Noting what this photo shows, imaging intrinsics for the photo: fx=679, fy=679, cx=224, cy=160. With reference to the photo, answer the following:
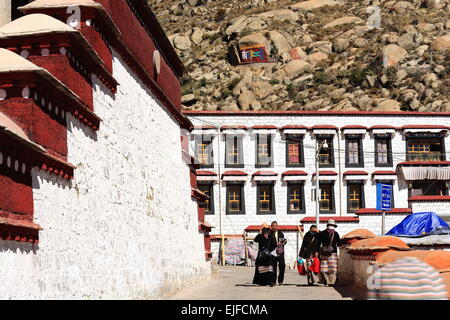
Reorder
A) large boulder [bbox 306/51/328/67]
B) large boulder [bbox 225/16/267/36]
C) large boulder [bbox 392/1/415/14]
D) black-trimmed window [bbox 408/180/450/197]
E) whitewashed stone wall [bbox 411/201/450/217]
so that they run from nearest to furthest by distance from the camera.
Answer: whitewashed stone wall [bbox 411/201/450/217] → black-trimmed window [bbox 408/180/450/197] → large boulder [bbox 306/51/328/67] → large boulder [bbox 225/16/267/36] → large boulder [bbox 392/1/415/14]

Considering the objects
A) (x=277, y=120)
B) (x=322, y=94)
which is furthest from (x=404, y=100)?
(x=277, y=120)

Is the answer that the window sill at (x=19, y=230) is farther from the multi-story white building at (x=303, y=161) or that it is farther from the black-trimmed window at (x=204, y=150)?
the black-trimmed window at (x=204, y=150)

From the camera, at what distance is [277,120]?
4078 centimetres

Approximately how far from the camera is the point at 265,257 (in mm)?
17328

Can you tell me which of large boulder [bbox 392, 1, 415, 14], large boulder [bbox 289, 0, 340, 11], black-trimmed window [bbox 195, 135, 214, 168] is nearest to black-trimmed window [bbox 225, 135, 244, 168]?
black-trimmed window [bbox 195, 135, 214, 168]

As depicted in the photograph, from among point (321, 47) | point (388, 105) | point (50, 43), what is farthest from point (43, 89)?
point (321, 47)

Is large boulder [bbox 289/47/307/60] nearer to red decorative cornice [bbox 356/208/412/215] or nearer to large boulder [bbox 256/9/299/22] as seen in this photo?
large boulder [bbox 256/9/299/22]

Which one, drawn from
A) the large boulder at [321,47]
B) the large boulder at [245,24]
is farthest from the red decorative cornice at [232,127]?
the large boulder at [245,24]

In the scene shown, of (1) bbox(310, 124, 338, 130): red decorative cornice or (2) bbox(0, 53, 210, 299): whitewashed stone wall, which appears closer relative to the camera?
(2) bbox(0, 53, 210, 299): whitewashed stone wall

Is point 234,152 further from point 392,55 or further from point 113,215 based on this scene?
point 392,55

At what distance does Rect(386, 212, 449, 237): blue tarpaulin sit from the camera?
28.3 metres

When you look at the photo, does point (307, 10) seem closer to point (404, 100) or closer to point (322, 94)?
point (322, 94)

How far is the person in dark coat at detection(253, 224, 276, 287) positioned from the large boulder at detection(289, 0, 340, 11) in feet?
219
